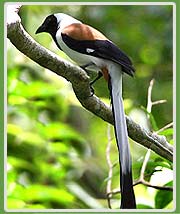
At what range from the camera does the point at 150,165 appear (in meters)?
2.61

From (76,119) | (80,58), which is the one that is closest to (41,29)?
(80,58)

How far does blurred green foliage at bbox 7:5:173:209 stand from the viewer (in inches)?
104

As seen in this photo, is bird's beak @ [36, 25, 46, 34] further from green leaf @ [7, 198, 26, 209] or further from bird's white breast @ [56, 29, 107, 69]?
green leaf @ [7, 198, 26, 209]

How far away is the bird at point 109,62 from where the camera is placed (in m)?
2.55

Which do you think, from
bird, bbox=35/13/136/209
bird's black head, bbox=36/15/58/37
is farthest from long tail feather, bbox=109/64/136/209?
bird's black head, bbox=36/15/58/37

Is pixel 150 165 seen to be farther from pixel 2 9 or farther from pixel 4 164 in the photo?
pixel 2 9

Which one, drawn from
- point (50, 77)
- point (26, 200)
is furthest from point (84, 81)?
point (26, 200)

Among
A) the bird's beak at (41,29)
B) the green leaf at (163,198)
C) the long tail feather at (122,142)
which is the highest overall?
the bird's beak at (41,29)

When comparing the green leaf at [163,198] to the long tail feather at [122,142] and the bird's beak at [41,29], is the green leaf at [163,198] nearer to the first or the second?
the long tail feather at [122,142]

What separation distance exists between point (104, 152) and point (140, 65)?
10.7 inches

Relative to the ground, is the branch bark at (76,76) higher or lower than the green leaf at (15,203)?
higher

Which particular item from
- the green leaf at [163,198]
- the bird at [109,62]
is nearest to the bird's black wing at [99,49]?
the bird at [109,62]

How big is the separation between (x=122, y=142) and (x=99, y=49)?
255mm

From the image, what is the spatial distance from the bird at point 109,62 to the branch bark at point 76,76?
4 cm
